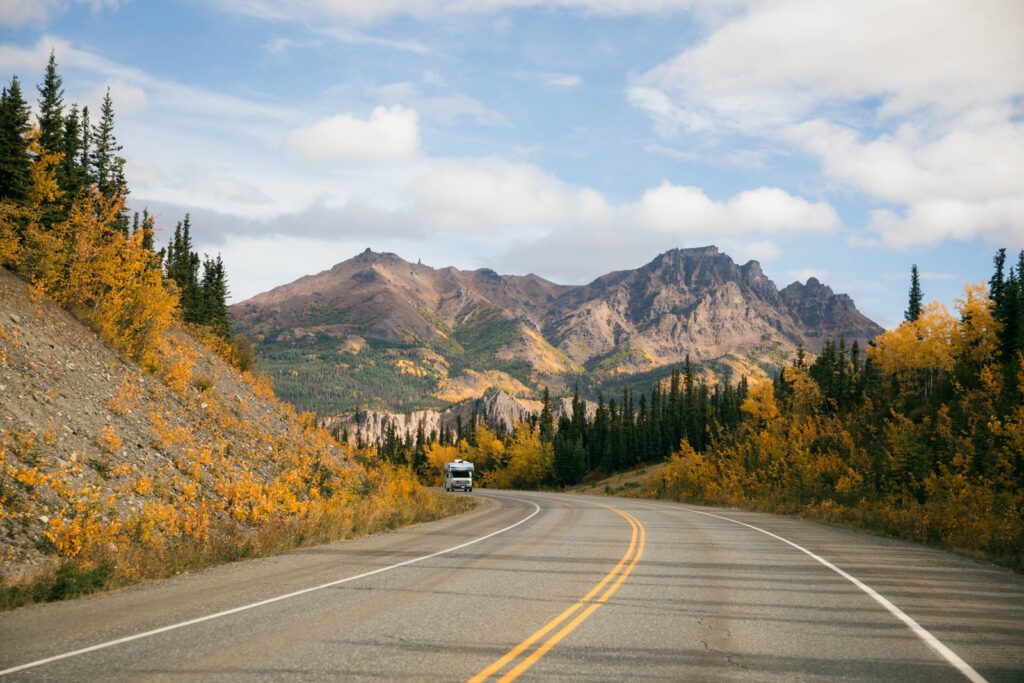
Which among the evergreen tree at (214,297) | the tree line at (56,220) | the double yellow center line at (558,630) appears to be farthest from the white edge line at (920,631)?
the evergreen tree at (214,297)

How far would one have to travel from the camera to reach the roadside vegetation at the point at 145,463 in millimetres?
12455

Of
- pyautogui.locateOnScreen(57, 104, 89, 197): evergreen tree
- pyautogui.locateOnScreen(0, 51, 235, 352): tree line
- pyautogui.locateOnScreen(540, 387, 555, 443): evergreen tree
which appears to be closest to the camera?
pyautogui.locateOnScreen(0, 51, 235, 352): tree line

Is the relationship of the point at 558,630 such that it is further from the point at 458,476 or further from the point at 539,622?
the point at 458,476

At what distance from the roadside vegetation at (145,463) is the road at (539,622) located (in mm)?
1656

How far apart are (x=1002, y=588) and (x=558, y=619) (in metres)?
8.94

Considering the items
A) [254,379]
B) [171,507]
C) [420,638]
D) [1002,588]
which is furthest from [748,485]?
[420,638]

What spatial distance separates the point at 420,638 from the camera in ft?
25.7

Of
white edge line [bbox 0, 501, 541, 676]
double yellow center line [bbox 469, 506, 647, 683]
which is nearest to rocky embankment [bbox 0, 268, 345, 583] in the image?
white edge line [bbox 0, 501, 541, 676]

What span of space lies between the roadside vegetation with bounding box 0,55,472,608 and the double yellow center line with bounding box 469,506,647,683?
7492 mm

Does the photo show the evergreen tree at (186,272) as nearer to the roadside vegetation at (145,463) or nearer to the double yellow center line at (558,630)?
the roadside vegetation at (145,463)

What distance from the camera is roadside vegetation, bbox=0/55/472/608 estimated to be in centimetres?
1246

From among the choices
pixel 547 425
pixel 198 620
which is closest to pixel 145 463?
pixel 198 620

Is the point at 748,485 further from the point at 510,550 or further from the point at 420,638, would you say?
the point at 420,638

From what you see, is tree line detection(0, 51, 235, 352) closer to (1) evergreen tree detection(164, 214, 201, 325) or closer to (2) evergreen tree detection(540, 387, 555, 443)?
(1) evergreen tree detection(164, 214, 201, 325)
